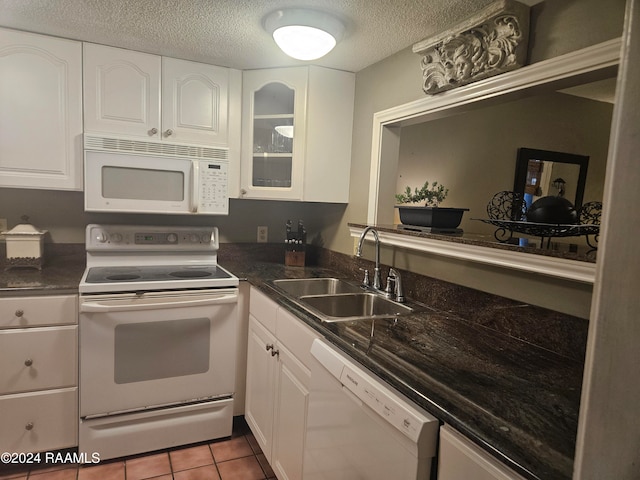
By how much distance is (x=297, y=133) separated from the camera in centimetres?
240

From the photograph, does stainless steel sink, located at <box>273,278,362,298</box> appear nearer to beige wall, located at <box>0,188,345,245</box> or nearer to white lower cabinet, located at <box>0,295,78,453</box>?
beige wall, located at <box>0,188,345,245</box>

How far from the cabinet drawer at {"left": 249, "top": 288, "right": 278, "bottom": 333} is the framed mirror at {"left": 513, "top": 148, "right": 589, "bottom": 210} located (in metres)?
1.97

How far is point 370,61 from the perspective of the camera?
224 cm

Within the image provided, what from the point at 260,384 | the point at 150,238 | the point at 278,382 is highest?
the point at 150,238

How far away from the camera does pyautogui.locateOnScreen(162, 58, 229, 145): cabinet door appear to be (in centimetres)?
228

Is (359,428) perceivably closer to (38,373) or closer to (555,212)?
(555,212)

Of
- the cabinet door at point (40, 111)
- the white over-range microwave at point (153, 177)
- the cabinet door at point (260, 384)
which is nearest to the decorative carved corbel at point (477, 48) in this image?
A: the white over-range microwave at point (153, 177)

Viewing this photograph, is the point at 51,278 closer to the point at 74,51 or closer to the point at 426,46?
the point at 74,51

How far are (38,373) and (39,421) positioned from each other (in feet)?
0.76

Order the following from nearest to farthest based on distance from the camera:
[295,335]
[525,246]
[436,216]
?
1. [525,246]
2. [295,335]
3. [436,216]

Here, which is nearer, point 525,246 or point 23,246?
point 525,246

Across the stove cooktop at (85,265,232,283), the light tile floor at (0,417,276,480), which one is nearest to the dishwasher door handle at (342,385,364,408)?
the light tile floor at (0,417,276,480)

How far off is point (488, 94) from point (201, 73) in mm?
1589

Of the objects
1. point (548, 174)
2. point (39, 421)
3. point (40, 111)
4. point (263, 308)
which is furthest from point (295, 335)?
point (548, 174)
